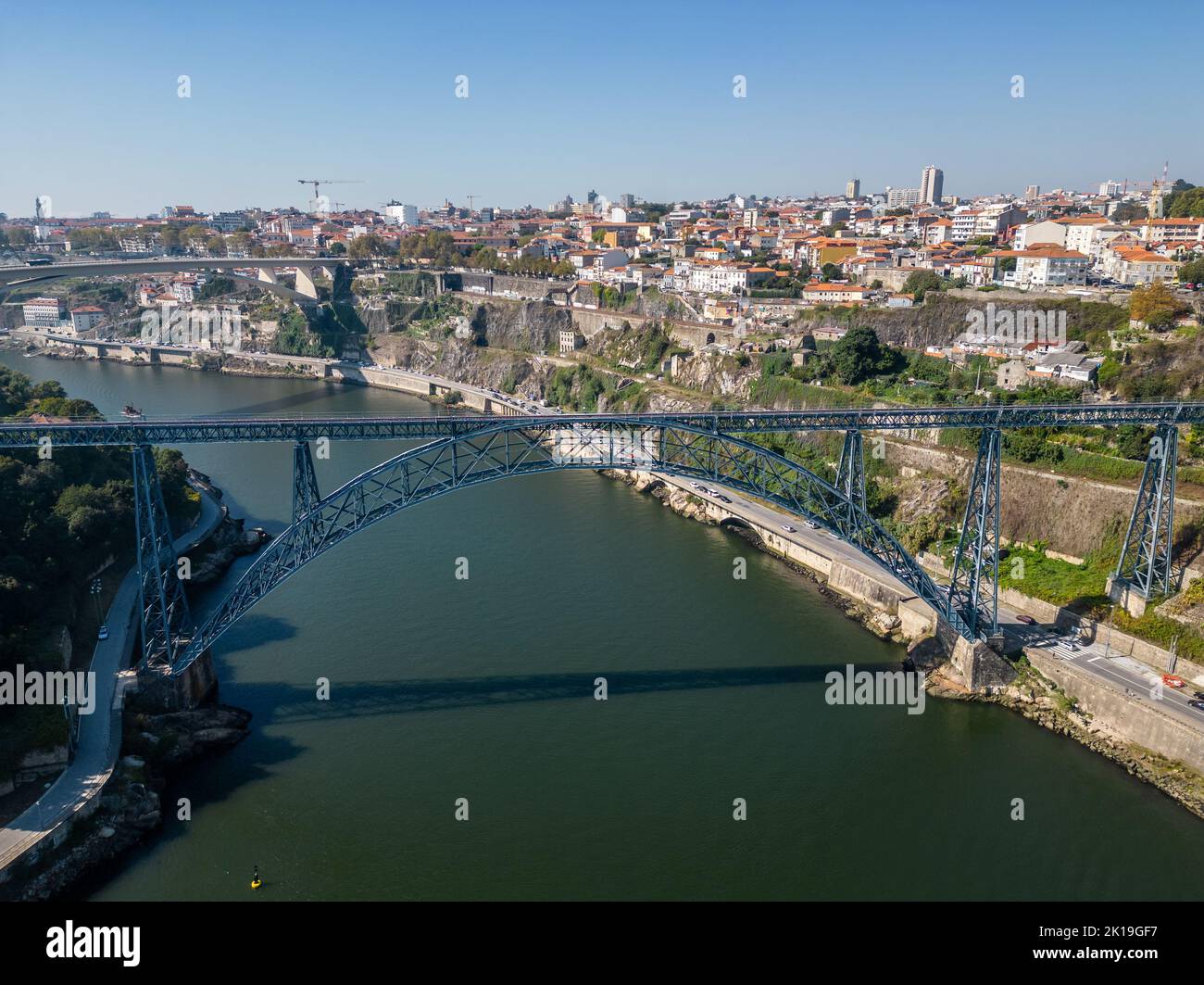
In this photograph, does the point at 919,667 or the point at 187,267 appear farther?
the point at 187,267

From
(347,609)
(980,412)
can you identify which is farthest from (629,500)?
(980,412)

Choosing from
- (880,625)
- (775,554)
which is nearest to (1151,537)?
(880,625)

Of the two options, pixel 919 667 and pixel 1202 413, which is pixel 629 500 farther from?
pixel 1202 413

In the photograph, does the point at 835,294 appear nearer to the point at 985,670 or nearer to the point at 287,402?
the point at 985,670

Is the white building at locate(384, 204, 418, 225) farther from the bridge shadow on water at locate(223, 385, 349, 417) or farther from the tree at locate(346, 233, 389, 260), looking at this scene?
the bridge shadow on water at locate(223, 385, 349, 417)

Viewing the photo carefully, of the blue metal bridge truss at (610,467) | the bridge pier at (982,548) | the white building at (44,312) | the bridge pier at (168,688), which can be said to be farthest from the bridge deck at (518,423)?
the white building at (44,312)
